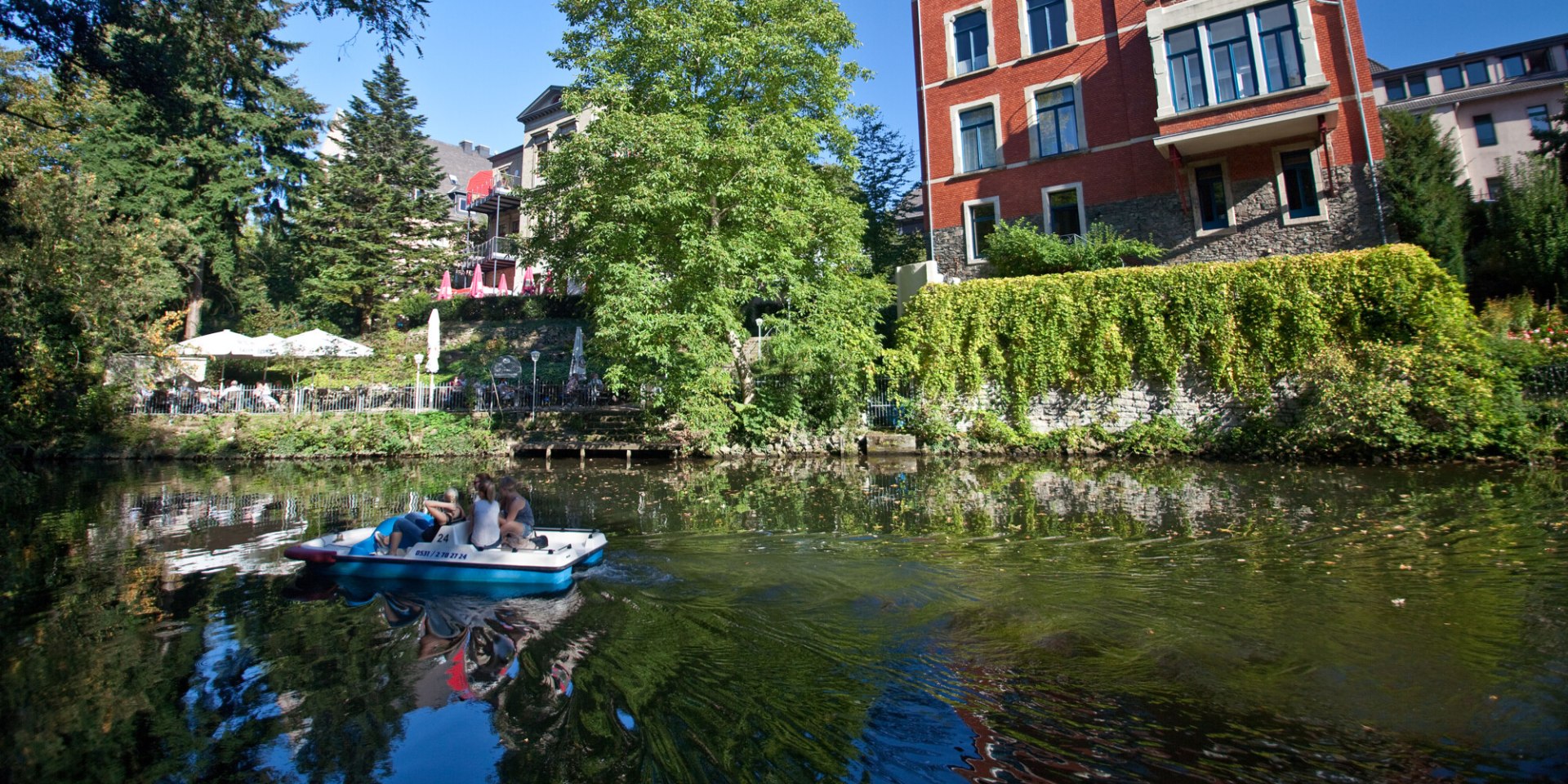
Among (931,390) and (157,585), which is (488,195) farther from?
(157,585)

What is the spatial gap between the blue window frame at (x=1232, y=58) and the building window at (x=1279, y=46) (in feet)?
1.19

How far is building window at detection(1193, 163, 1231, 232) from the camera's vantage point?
21281 millimetres

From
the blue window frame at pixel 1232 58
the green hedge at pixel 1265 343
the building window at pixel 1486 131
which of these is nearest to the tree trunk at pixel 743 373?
the green hedge at pixel 1265 343

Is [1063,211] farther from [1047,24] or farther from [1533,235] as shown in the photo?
[1533,235]

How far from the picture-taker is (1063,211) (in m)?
23.7

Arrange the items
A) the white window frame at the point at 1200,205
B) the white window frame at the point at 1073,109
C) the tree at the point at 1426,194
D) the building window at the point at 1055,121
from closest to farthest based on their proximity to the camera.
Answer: the tree at the point at 1426,194 → the white window frame at the point at 1200,205 → the white window frame at the point at 1073,109 → the building window at the point at 1055,121

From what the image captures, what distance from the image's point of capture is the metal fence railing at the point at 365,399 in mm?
25906

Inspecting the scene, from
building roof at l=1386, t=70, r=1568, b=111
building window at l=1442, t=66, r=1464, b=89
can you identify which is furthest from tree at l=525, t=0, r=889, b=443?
building window at l=1442, t=66, r=1464, b=89

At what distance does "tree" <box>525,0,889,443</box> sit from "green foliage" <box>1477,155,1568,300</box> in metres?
15.6

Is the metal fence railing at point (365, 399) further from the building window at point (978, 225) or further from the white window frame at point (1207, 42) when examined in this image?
the white window frame at point (1207, 42)

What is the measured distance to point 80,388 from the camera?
2447 centimetres

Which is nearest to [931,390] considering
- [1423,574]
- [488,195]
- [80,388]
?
[1423,574]

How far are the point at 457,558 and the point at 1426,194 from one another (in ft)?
75.4

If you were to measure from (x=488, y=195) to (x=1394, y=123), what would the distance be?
38.3 m
